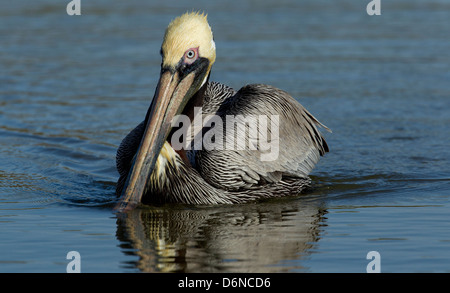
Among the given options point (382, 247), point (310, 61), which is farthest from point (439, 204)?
point (310, 61)

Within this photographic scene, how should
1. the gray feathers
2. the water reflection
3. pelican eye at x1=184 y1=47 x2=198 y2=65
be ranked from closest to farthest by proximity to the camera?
1. the water reflection
2. pelican eye at x1=184 y1=47 x2=198 y2=65
3. the gray feathers

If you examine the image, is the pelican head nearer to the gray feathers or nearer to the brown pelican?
the brown pelican

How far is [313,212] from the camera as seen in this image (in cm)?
661

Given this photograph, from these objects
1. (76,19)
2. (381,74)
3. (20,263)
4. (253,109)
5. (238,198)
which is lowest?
(20,263)

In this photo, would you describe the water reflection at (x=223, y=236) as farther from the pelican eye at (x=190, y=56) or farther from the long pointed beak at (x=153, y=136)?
the pelican eye at (x=190, y=56)

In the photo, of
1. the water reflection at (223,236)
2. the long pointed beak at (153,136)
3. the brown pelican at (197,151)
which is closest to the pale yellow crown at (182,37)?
the brown pelican at (197,151)

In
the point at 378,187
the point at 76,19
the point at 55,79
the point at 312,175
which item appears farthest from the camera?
the point at 76,19

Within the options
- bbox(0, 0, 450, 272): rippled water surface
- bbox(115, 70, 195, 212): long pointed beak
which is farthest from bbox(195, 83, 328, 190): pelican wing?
Result: bbox(115, 70, 195, 212): long pointed beak

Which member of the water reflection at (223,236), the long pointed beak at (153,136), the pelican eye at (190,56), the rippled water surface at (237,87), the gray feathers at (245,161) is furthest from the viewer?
the gray feathers at (245,161)

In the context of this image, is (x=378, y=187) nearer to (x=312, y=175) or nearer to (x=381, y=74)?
(x=312, y=175)

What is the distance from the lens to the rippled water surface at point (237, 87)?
17.9 feet

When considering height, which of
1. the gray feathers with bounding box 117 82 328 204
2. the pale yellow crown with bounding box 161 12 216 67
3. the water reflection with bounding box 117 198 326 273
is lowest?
the water reflection with bounding box 117 198 326 273

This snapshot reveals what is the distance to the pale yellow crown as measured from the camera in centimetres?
636

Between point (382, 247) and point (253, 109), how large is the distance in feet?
6.75
